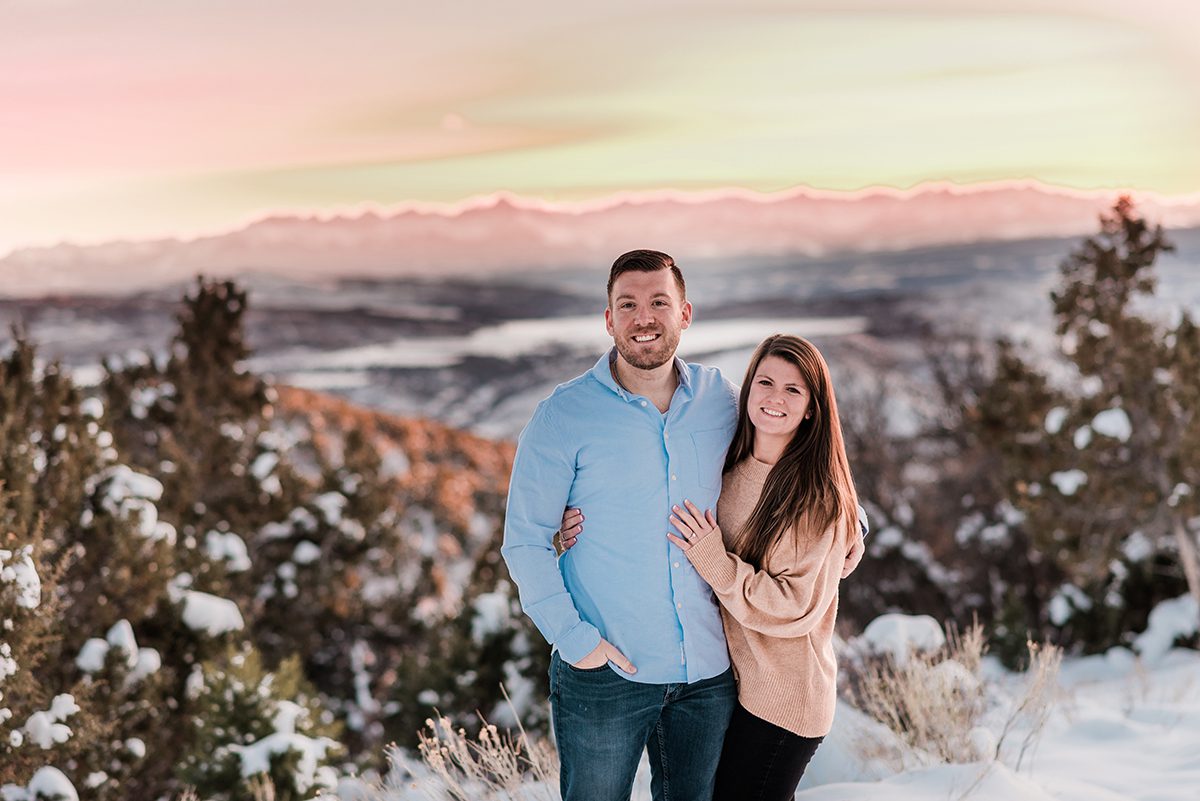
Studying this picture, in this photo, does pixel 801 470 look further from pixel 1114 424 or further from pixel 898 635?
pixel 1114 424

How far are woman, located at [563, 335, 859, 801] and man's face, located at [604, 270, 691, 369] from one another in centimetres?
31

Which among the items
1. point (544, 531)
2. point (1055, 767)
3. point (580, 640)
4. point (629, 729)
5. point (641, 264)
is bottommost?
point (1055, 767)

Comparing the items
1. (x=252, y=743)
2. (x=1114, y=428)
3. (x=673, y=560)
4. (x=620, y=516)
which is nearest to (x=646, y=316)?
(x=620, y=516)

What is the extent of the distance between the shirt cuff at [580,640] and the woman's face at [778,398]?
736 mm

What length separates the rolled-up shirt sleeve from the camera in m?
2.77

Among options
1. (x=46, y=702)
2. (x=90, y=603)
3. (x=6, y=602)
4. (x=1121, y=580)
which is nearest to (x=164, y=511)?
(x=90, y=603)

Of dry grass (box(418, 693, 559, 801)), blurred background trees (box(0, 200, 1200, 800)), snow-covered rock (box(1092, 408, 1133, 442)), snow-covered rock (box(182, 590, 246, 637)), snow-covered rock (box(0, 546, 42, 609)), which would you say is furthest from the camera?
snow-covered rock (box(1092, 408, 1133, 442))

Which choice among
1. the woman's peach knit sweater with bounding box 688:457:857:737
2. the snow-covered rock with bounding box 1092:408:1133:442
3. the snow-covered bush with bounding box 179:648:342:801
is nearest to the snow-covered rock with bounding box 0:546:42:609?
the snow-covered bush with bounding box 179:648:342:801

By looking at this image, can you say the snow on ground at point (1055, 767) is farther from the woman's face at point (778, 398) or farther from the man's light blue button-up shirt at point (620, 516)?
the woman's face at point (778, 398)

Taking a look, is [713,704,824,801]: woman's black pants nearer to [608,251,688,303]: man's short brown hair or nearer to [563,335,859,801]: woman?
[563,335,859,801]: woman

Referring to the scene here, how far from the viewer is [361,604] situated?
1530 centimetres

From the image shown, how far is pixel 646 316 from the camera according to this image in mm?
2865

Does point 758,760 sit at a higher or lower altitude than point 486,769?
higher

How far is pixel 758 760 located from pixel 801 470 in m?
0.83
